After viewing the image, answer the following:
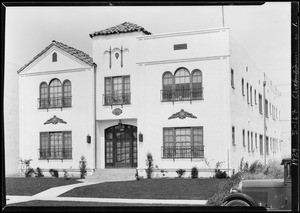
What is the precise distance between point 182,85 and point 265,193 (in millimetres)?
3323

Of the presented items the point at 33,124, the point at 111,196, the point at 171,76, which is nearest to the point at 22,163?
the point at 33,124

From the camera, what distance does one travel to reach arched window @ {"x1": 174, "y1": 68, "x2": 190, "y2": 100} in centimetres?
1141

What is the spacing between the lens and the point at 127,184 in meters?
10.9

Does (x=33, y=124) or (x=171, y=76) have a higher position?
(x=171, y=76)

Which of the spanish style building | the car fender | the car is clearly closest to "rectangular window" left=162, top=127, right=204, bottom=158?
the spanish style building

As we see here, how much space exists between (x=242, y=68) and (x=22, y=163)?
212 inches

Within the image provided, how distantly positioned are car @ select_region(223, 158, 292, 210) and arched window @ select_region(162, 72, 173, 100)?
253cm

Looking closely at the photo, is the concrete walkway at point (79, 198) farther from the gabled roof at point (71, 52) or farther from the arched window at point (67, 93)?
the gabled roof at point (71, 52)

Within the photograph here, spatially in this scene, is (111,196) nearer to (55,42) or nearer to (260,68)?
(55,42)

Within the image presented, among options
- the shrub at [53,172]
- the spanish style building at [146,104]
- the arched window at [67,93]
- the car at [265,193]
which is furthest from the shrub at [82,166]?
the car at [265,193]

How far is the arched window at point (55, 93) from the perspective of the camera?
10.1 meters

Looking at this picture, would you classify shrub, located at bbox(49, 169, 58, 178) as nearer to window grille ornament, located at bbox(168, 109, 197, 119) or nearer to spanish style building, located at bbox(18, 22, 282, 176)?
spanish style building, located at bbox(18, 22, 282, 176)

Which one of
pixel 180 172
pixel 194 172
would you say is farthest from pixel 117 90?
pixel 194 172

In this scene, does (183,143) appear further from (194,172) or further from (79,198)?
(79,198)
